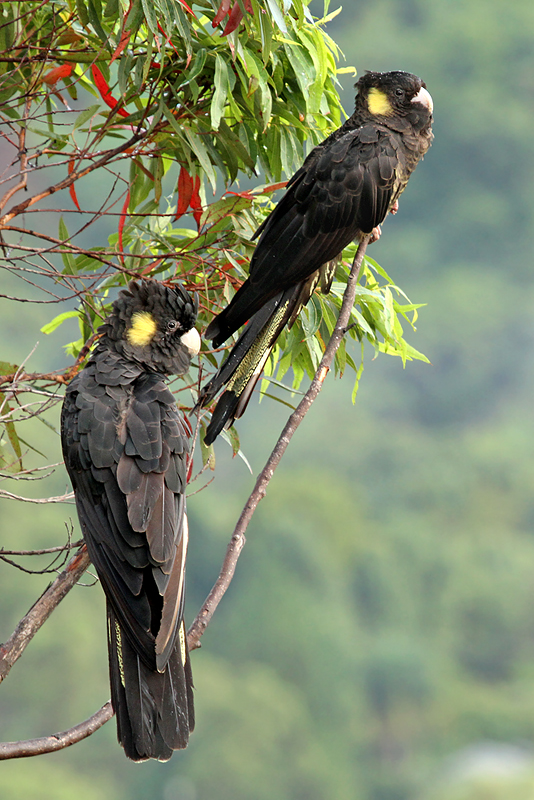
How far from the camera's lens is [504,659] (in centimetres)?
1628

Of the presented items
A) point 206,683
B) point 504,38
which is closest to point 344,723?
point 206,683

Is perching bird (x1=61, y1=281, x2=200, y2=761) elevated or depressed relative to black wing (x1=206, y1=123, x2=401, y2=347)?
depressed

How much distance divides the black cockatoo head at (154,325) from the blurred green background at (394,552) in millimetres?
10202

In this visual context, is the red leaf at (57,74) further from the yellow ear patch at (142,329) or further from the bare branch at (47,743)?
the bare branch at (47,743)

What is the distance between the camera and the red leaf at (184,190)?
1.97m

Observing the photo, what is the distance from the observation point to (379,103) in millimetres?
1995

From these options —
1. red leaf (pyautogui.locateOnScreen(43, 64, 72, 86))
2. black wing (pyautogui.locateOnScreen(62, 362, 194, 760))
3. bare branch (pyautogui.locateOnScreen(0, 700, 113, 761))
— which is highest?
red leaf (pyautogui.locateOnScreen(43, 64, 72, 86))

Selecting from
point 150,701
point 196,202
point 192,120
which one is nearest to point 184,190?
point 196,202

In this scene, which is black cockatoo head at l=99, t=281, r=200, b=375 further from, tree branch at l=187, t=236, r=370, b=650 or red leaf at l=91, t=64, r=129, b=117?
red leaf at l=91, t=64, r=129, b=117

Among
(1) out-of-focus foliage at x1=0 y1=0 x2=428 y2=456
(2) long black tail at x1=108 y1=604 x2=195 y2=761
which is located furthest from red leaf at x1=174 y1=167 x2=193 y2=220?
(2) long black tail at x1=108 y1=604 x2=195 y2=761

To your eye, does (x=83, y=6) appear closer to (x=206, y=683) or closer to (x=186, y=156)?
(x=186, y=156)

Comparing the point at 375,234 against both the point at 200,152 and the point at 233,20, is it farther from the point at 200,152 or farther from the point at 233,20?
the point at 233,20

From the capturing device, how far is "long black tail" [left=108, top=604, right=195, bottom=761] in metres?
1.17

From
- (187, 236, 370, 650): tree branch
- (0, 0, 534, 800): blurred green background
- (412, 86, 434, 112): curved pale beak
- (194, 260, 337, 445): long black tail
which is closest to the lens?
(187, 236, 370, 650): tree branch
